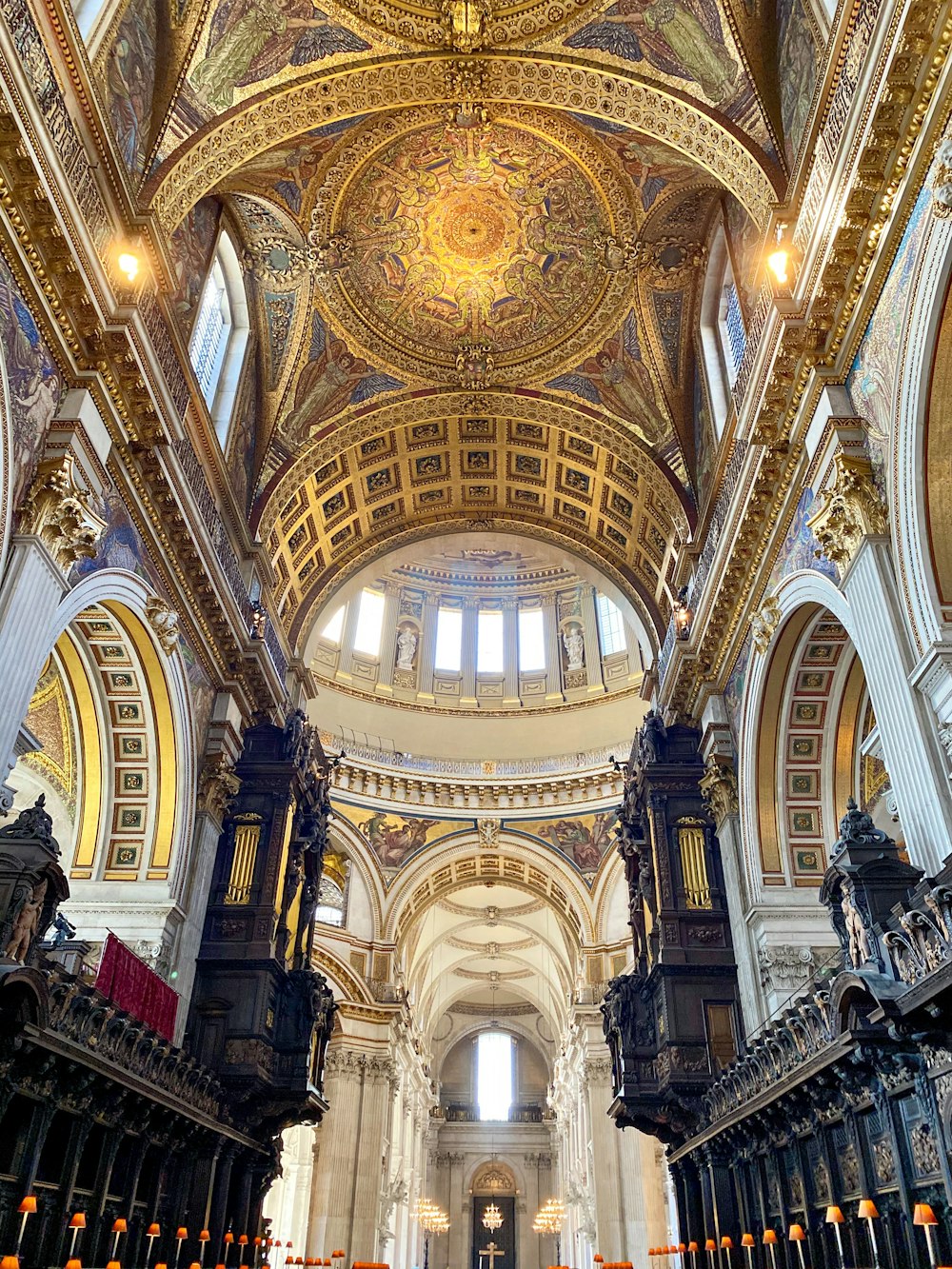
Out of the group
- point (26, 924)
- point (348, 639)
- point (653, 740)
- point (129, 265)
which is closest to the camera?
point (26, 924)

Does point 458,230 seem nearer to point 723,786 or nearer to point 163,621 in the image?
point 163,621

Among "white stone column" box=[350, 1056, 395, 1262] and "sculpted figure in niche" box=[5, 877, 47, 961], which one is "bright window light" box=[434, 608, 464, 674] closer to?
"white stone column" box=[350, 1056, 395, 1262]

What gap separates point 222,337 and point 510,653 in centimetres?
1923

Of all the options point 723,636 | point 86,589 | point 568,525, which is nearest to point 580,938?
point 568,525

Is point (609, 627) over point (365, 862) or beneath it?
over

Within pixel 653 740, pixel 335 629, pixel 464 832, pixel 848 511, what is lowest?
pixel 848 511

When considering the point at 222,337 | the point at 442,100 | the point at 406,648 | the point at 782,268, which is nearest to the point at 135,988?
the point at 222,337

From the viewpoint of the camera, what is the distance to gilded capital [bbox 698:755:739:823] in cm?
1606

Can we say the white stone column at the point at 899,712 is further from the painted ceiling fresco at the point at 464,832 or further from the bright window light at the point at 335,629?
the bright window light at the point at 335,629

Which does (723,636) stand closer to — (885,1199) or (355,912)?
(885,1199)

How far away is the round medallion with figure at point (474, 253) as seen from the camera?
16.4 m

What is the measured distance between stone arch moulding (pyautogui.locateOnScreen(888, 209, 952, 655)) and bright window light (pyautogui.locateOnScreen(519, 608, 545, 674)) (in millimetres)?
25176

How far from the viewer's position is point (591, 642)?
33750 millimetres

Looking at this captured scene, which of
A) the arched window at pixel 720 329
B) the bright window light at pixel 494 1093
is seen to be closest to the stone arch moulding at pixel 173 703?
the arched window at pixel 720 329
